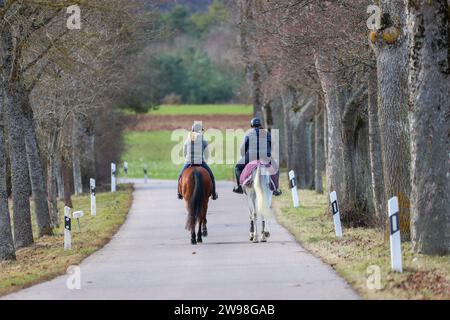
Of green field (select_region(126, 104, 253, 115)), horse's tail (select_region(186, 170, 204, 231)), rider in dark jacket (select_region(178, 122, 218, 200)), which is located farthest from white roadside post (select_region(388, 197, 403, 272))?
green field (select_region(126, 104, 253, 115))

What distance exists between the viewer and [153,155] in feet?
297

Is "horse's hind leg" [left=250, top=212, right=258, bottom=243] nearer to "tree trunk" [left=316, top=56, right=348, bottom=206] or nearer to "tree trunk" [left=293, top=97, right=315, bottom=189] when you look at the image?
"tree trunk" [left=316, top=56, right=348, bottom=206]

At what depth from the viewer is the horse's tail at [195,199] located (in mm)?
22667

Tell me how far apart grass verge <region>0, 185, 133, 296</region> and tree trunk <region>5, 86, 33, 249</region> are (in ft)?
1.54

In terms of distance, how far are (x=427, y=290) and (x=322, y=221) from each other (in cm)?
1338

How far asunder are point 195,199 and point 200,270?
5369 millimetres

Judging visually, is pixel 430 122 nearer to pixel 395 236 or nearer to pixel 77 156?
pixel 395 236

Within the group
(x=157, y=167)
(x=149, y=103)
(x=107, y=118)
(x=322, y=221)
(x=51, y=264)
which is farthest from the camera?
(x=157, y=167)

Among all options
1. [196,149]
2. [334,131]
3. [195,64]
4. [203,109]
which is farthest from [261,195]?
[195,64]

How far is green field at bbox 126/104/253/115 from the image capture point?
10650cm
